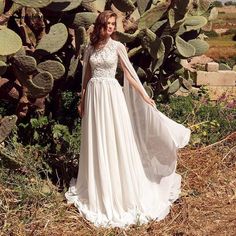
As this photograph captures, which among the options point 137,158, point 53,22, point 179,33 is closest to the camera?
point 137,158

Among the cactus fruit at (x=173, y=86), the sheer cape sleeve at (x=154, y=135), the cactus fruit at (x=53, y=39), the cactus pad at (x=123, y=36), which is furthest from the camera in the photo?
the cactus fruit at (x=173, y=86)

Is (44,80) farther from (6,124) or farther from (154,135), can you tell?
(154,135)

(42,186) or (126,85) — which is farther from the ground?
(126,85)

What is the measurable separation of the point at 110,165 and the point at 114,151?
11cm

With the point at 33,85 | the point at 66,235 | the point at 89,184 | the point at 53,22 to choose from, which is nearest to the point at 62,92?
the point at 53,22

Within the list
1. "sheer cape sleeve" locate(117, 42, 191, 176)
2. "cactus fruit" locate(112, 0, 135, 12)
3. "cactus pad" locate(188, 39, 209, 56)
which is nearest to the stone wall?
"cactus pad" locate(188, 39, 209, 56)

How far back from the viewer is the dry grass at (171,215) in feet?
13.4

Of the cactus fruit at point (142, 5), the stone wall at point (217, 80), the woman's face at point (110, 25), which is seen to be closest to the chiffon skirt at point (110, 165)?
the woman's face at point (110, 25)

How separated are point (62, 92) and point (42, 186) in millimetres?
1416

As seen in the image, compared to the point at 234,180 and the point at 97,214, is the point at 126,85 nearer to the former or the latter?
the point at 97,214

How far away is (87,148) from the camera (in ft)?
14.0

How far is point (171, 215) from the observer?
4.45 meters

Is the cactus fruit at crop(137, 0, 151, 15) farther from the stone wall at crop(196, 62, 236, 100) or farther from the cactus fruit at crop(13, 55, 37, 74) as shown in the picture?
the stone wall at crop(196, 62, 236, 100)

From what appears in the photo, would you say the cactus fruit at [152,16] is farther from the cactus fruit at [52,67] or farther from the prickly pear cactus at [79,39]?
the cactus fruit at [52,67]
